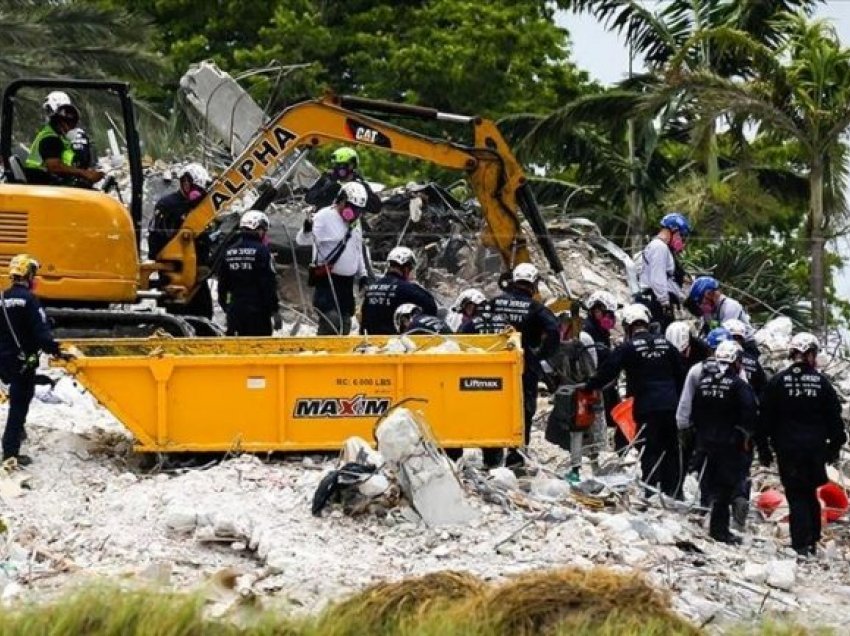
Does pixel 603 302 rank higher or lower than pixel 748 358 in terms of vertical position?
higher

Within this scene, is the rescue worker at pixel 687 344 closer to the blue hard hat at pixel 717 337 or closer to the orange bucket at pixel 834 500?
the blue hard hat at pixel 717 337

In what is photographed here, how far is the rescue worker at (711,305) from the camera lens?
23266 mm

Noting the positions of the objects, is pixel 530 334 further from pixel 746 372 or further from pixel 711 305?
pixel 711 305

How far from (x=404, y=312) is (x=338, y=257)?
1751mm

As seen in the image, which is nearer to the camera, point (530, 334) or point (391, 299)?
point (530, 334)

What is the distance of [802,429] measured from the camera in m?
19.7

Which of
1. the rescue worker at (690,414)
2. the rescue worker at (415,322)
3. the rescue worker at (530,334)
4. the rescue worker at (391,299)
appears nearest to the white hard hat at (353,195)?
the rescue worker at (391,299)

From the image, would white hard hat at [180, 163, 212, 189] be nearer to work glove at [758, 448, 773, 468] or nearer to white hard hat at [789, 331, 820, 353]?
work glove at [758, 448, 773, 468]

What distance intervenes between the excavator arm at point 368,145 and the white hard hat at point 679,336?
83.8 inches

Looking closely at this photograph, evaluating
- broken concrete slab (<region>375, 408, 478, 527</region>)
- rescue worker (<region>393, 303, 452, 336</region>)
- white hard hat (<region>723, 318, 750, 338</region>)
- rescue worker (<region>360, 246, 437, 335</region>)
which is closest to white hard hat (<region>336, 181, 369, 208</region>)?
rescue worker (<region>360, 246, 437, 335</region>)

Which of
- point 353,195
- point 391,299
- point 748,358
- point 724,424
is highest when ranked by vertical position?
point 353,195

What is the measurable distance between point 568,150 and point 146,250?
10.9m

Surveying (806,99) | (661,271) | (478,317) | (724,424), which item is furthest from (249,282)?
(806,99)

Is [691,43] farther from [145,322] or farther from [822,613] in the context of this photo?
[822,613]
